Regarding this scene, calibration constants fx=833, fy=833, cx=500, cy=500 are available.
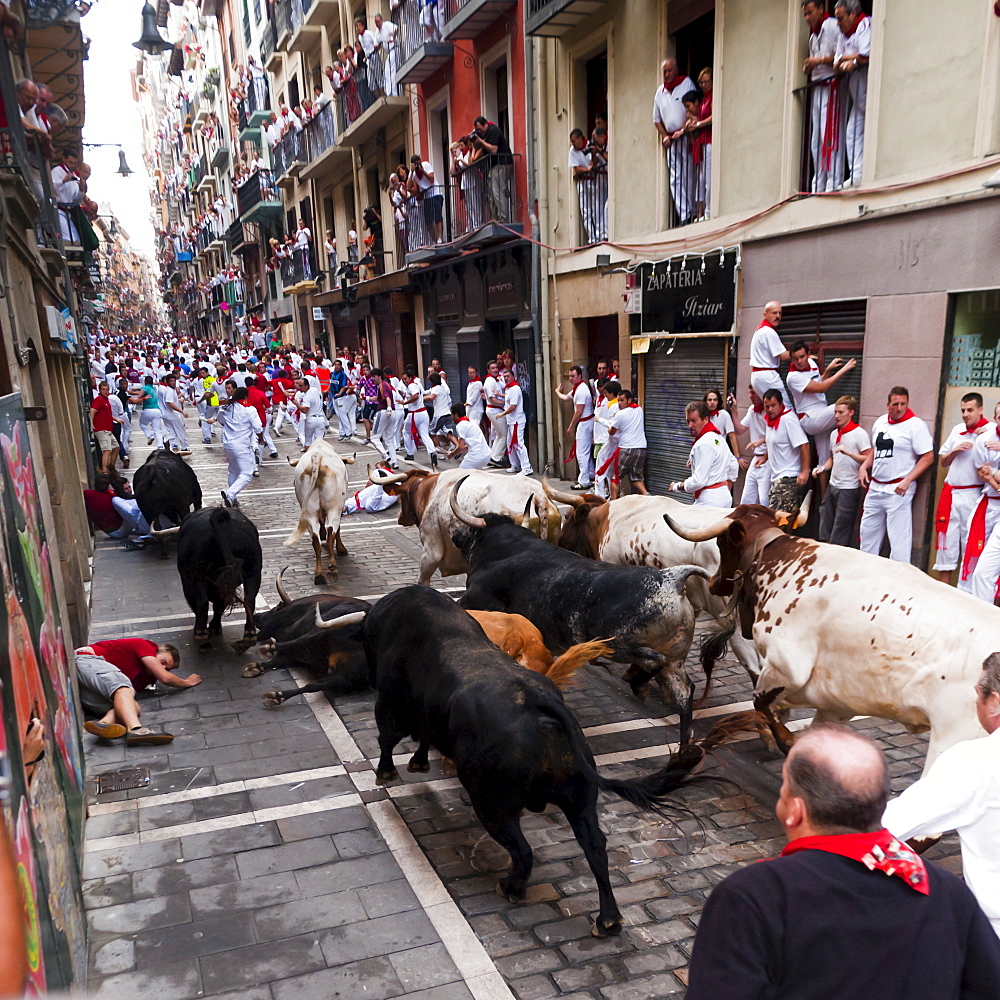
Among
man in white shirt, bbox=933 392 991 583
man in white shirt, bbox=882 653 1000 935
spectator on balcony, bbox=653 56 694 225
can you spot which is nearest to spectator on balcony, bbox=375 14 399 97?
spectator on balcony, bbox=653 56 694 225

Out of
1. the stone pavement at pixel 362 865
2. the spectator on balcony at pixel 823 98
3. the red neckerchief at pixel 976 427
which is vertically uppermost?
the spectator on balcony at pixel 823 98

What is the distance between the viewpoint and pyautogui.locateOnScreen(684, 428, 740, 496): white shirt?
9.03m

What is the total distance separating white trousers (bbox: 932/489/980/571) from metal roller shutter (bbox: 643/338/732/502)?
4.63 meters

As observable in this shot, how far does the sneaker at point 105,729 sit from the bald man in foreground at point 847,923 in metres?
5.08

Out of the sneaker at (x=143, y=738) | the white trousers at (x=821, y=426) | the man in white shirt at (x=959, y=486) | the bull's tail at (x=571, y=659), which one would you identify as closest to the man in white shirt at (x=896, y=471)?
the man in white shirt at (x=959, y=486)

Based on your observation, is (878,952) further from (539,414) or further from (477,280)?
(477,280)

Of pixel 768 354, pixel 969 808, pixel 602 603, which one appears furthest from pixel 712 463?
pixel 969 808

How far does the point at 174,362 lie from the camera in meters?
35.6

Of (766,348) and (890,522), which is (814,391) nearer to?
(766,348)

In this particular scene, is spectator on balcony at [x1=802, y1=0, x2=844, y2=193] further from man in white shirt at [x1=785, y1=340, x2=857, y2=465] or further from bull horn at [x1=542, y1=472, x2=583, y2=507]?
bull horn at [x1=542, y1=472, x2=583, y2=507]

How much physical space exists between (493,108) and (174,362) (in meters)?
22.2

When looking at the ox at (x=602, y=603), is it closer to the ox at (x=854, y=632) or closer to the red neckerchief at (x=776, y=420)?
the ox at (x=854, y=632)

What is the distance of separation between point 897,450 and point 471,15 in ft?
43.2

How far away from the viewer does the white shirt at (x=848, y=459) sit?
894 cm
